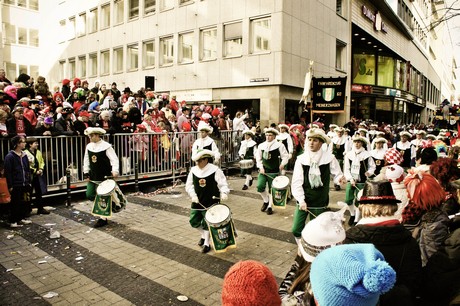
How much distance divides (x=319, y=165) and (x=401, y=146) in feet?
30.7

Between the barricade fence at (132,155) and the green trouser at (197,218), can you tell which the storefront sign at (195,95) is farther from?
the green trouser at (197,218)

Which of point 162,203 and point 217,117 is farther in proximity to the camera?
point 217,117

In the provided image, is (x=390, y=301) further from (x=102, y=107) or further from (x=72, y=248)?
(x=102, y=107)

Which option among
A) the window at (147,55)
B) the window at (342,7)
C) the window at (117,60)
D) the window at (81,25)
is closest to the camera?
the window at (147,55)

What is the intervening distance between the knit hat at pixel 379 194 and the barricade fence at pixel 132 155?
27.2ft

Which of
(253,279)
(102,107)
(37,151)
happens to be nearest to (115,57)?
(102,107)

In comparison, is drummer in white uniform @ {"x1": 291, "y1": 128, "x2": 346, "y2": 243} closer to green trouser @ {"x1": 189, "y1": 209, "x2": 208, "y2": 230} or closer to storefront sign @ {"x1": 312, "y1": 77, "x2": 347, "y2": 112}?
green trouser @ {"x1": 189, "y1": 209, "x2": 208, "y2": 230}

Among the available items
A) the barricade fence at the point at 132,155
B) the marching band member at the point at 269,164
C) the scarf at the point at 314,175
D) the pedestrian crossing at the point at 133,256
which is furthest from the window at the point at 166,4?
the scarf at the point at 314,175

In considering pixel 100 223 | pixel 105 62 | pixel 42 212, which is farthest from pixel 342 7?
pixel 42 212

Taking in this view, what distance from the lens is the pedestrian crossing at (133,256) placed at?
4949 millimetres

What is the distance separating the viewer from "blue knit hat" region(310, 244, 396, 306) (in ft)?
4.84

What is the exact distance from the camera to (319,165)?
613 centimetres

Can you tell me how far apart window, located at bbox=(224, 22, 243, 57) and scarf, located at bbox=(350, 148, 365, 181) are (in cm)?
1448

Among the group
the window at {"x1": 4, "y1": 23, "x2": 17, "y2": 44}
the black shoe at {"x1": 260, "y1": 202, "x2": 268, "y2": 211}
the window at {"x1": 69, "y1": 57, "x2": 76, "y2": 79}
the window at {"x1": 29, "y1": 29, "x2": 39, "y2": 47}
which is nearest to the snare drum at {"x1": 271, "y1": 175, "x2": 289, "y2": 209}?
the black shoe at {"x1": 260, "y1": 202, "x2": 268, "y2": 211}
